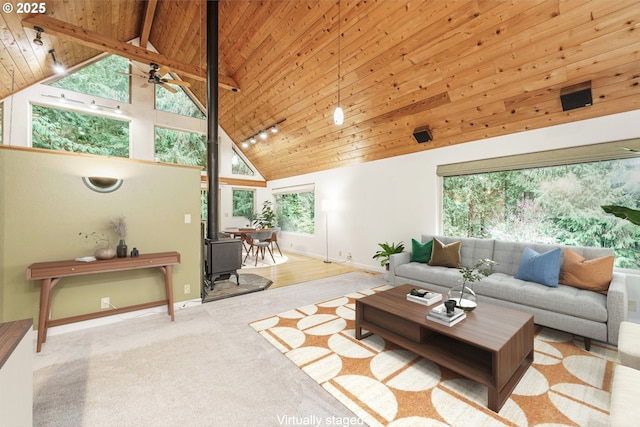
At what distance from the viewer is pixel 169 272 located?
9.86 feet

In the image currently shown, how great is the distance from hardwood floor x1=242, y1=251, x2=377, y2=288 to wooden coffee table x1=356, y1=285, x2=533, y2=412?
230 centimetres

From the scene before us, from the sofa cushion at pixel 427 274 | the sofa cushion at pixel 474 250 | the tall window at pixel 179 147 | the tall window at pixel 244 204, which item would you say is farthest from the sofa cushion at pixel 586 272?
the tall window at pixel 244 204

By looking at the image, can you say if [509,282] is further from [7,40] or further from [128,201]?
[7,40]

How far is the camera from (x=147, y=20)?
17.5ft

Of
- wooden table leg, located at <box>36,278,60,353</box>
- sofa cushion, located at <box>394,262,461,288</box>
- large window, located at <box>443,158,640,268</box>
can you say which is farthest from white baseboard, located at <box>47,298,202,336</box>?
large window, located at <box>443,158,640,268</box>

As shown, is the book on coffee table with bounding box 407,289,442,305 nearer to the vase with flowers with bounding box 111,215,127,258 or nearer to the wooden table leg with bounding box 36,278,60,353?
the vase with flowers with bounding box 111,215,127,258

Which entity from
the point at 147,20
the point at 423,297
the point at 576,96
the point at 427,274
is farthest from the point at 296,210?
the point at 576,96

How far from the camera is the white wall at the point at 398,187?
304 centimetres

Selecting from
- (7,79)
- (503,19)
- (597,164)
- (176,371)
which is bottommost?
(176,371)

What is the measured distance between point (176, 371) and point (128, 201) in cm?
203

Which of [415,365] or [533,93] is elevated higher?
[533,93]

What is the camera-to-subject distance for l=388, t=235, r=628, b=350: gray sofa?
2248 mm

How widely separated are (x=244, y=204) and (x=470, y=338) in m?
7.50

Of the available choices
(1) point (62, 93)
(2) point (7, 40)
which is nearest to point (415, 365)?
(2) point (7, 40)
